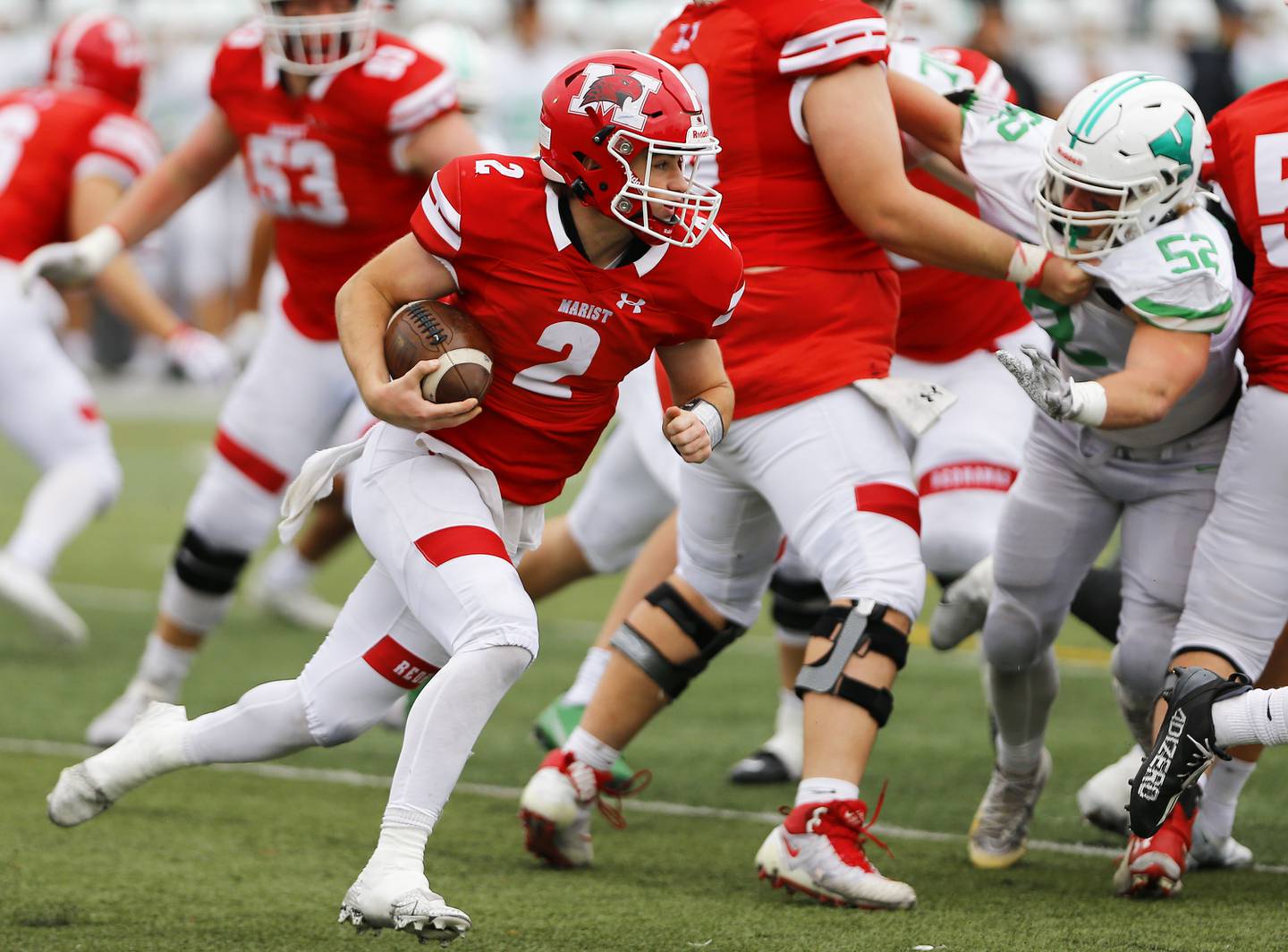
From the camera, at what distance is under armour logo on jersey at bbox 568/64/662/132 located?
3.35 meters

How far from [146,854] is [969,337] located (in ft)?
8.07

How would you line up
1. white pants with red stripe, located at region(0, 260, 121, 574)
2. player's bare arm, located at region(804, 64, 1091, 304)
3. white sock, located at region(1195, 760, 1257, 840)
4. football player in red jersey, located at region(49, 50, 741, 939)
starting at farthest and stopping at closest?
white pants with red stripe, located at region(0, 260, 121, 574) → white sock, located at region(1195, 760, 1257, 840) → player's bare arm, located at region(804, 64, 1091, 304) → football player in red jersey, located at region(49, 50, 741, 939)

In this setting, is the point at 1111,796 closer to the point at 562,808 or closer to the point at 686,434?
the point at 562,808

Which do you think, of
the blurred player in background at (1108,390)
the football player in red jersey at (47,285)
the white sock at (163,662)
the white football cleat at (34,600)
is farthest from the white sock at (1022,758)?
the white football cleat at (34,600)

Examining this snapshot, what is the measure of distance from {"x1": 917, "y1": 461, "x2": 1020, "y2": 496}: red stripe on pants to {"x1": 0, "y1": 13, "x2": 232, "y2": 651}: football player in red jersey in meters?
2.50

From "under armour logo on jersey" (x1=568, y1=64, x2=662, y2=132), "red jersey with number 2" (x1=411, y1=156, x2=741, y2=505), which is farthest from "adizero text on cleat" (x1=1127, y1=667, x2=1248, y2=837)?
"under armour logo on jersey" (x1=568, y1=64, x2=662, y2=132)

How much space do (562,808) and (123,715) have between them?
6.02ft

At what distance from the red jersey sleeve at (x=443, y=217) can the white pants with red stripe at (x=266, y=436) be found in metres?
1.92

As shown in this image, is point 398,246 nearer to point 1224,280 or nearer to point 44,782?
point 1224,280

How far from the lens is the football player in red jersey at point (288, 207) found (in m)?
5.07

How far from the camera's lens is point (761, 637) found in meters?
7.34

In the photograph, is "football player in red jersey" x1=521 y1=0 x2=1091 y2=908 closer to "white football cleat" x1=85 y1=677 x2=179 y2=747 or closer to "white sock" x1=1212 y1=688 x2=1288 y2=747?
"white sock" x1=1212 y1=688 x2=1288 y2=747

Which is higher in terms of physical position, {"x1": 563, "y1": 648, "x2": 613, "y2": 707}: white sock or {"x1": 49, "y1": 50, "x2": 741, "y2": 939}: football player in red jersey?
{"x1": 49, "y1": 50, "x2": 741, "y2": 939}: football player in red jersey

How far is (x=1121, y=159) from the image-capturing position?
3574 millimetres
